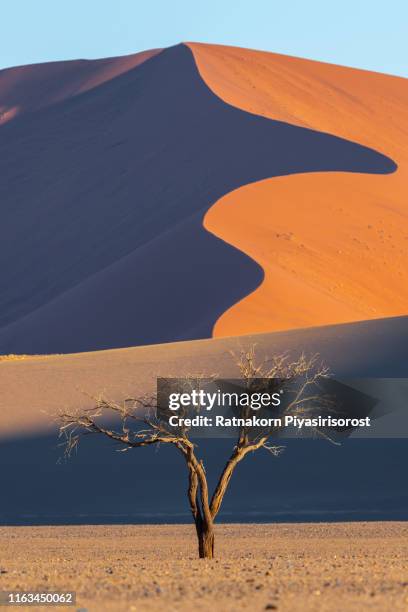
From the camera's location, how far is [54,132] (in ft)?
258

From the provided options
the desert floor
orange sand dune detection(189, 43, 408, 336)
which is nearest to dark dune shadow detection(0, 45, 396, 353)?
orange sand dune detection(189, 43, 408, 336)

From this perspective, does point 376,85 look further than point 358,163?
Yes

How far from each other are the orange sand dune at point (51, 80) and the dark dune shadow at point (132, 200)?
292 cm

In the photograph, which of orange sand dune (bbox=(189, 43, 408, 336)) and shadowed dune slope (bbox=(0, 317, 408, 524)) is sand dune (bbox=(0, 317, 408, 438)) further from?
orange sand dune (bbox=(189, 43, 408, 336))

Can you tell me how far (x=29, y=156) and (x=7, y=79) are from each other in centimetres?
2726

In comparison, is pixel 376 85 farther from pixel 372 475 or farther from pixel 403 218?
pixel 372 475

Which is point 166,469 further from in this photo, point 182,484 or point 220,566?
point 220,566

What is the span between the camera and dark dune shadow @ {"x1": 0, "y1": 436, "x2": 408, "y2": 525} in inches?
864

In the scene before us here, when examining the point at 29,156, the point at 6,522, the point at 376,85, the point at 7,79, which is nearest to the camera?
the point at 6,522

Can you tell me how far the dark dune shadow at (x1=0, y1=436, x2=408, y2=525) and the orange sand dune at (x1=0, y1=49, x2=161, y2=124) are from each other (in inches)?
2554

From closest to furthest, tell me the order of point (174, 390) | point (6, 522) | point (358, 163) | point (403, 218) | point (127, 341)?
point (174, 390) < point (6, 522) < point (127, 341) < point (403, 218) < point (358, 163)

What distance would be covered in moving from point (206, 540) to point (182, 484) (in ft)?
29.3

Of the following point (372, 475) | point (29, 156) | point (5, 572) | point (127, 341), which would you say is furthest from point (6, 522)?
point (29, 156)

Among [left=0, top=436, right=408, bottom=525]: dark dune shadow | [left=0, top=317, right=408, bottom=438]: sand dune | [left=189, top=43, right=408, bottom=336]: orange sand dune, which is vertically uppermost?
[left=189, top=43, right=408, bottom=336]: orange sand dune
